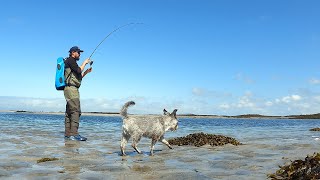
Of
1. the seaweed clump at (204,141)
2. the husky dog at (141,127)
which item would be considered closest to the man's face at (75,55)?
the seaweed clump at (204,141)

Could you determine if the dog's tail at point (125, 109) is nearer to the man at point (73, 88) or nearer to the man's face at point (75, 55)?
the man at point (73, 88)

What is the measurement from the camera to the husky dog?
11328 millimetres

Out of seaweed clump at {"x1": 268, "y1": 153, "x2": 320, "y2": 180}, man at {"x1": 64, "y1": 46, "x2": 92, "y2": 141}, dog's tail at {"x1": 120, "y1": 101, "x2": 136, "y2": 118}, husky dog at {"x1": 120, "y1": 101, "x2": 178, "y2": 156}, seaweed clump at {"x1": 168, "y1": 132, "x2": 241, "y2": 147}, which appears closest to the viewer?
seaweed clump at {"x1": 268, "y1": 153, "x2": 320, "y2": 180}

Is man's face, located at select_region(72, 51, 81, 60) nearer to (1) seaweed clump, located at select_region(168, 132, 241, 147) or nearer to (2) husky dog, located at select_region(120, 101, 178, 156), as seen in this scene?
(1) seaweed clump, located at select_region(168, 132, 241, 147)

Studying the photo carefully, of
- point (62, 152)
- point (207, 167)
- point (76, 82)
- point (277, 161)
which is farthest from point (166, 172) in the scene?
point (76, 82)

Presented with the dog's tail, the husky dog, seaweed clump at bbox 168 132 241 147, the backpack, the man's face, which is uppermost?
the man's face

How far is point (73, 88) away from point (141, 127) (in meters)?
6.08

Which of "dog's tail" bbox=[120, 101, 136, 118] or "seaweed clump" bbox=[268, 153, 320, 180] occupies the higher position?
"dog's tail" bbox=[120, 101, 136, 118]

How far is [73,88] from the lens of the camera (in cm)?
1650

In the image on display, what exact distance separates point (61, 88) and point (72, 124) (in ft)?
5.62

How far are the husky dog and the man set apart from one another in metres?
5.34

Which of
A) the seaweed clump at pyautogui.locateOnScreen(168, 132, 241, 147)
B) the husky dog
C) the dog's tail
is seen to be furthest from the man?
the dog's tail

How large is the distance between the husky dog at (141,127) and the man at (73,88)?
17.5 feet

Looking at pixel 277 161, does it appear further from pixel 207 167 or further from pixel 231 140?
pixel 231 140
